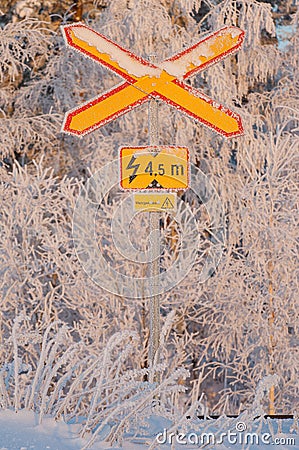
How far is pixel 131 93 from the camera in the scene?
Result: 4945 mm

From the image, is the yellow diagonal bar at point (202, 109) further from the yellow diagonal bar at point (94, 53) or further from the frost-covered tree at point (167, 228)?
the frost-covered tree at point (167, 228)

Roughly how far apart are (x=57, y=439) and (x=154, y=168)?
206 cm

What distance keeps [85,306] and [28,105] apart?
5.30 meters

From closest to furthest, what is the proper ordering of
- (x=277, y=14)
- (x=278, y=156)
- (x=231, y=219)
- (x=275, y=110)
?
(x=278, y=156) < (x=231, y=219) < (x=275, y=110) < (x=277, y=14)

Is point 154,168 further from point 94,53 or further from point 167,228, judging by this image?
point 167,228

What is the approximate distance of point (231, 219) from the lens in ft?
34.7

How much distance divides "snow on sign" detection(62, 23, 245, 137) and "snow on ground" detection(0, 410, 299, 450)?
83.5 inches

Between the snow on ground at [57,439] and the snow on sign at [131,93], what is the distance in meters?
2.12

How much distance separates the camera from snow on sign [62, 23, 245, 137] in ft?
16.1

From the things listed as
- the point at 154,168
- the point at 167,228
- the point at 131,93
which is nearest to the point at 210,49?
the point at 131,93

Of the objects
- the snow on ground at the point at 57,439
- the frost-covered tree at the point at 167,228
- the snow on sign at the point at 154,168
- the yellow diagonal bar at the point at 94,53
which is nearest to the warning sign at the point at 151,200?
the snow on sign at the point at 154,168

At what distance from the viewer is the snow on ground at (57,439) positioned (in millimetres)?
3057

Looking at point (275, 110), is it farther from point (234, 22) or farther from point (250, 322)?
point (250, 322)

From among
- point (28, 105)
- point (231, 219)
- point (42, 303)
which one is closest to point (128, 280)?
point (42, 303)
